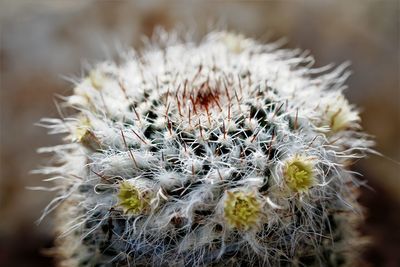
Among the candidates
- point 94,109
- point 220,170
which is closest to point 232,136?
point 220,170

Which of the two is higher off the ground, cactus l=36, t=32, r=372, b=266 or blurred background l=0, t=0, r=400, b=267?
blurred background l=0, t=0, r=400, b=267

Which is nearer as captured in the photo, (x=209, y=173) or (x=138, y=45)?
(x=209, y=173)

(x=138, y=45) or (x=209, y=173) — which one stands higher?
(x=138, y=45)

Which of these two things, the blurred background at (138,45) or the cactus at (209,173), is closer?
the cactus at (209,173)

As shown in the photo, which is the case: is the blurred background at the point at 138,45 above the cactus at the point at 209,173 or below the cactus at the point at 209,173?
above

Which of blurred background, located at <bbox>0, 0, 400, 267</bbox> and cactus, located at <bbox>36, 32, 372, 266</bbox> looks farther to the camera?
blurred background, located at <bbox>0, 0, 400, 267</bbox>
